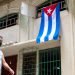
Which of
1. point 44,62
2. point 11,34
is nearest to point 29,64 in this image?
point 44,62

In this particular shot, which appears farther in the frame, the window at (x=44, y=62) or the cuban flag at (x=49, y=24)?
the window at (x=44, y=62)

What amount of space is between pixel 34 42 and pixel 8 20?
8.42 feet

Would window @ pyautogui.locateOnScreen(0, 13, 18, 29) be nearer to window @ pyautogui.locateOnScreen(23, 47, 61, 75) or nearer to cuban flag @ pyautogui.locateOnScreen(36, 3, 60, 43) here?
window @ pyautogui.locateOnScreen(23, 47, 61, 75)

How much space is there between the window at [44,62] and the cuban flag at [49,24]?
69cm

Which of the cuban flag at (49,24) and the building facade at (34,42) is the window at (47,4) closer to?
the building facade at (34,42)

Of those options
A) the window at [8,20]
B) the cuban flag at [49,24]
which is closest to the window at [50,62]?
the cuban flag at [49,24]

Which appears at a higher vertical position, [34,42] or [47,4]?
[47,4]

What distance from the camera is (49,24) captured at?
355 inches

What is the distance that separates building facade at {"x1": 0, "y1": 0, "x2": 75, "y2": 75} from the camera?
8.57 metres

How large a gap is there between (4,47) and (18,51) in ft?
2.46

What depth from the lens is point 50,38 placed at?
8617 millimetres

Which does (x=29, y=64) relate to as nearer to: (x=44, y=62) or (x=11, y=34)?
(x=44, y=62)

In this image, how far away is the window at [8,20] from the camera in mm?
11328

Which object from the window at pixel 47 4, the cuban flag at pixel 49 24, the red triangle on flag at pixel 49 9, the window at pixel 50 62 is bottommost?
the window at pixel 50 62
